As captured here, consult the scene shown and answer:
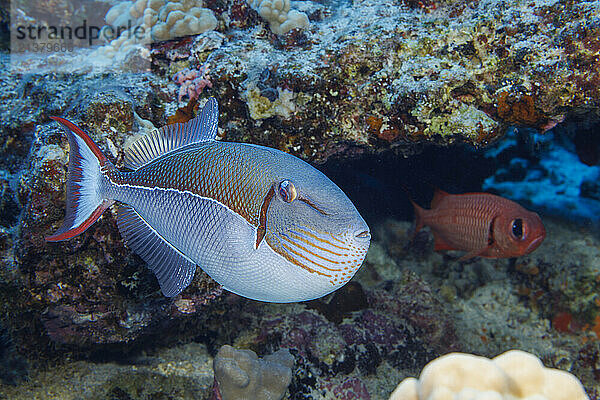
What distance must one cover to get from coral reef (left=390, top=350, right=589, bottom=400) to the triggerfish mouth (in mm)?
603

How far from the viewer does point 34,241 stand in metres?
2.43

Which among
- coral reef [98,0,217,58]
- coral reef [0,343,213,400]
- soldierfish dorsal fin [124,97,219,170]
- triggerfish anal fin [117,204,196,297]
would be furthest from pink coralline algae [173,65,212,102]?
coral reef [0,343,213,400]

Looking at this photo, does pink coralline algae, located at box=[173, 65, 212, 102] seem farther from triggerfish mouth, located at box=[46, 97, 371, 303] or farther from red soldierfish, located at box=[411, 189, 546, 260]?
red soldierfish, located at box=[411, 189, 546, 260]

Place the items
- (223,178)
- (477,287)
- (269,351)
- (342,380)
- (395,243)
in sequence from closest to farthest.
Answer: (223,178), (342,380), (269,351), (477,287), (395,243)

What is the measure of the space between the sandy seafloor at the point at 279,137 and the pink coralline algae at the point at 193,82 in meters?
0.06

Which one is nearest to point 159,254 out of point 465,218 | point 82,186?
point 82,186

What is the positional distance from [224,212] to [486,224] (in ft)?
11.7

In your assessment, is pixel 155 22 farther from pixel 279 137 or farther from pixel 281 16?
pixel 279 137

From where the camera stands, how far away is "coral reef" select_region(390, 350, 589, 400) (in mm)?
1447

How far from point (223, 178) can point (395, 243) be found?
4596 millimetres

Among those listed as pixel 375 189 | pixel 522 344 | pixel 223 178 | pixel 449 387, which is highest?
pixel 223 178

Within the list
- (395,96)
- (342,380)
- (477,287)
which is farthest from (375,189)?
(342,380)

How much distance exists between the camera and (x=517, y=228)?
389 centimetres

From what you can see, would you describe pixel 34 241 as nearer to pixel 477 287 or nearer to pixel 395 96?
pixel 395 96
